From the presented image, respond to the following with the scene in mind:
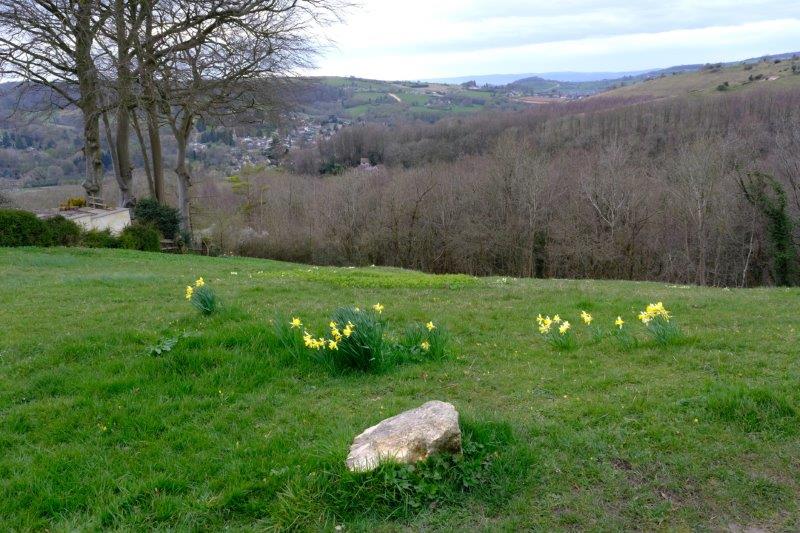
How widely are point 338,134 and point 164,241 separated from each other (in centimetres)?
5358

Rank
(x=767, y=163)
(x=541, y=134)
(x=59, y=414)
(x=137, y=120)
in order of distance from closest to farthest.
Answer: (x=59, y=414) → (x=137, y=120) → (x=767, y=163) → (x=541, y=134)

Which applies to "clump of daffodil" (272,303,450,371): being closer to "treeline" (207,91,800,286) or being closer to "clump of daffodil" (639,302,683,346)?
"clump of daffodil" (639,302,683,346)

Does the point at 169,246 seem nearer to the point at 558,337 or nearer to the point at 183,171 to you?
the point at 183,171

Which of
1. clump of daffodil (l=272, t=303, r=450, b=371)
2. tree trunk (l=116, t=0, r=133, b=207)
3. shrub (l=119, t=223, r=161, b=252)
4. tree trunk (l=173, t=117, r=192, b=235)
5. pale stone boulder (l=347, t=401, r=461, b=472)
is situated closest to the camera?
pale stone boulder (l=347, t=401, r=461, b=472)

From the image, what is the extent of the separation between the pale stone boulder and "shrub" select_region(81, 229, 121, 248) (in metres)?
23.6

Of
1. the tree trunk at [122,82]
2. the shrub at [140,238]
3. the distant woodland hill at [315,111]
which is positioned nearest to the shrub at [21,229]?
the shrub at [140,238]

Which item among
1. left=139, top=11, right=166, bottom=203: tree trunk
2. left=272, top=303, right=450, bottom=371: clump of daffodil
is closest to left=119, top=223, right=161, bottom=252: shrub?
left=139, top=11, right=166, bottom=203: tree trunk

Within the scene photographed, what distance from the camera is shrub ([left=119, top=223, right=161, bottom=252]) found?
25734 mm

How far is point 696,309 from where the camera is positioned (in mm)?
9469

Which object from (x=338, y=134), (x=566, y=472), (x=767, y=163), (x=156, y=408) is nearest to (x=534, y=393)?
(x=566, y=472)

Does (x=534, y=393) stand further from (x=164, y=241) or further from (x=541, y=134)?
(x=541, y=134)

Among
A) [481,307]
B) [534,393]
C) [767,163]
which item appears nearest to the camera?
[534,393]

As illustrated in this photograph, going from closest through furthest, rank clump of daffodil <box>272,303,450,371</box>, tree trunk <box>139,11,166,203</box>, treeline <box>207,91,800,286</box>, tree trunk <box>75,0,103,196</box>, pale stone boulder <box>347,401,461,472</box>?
pale stone boulder <box>347,401,461,472</box>, clump of daffodil <box>272,303,450,371</box>, tree trunk <box>75,0,103,196</box>, tree trunk <box>139,11,166,203</box>, treeline <box>207,91,800,286</box>

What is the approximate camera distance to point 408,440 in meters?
3.84
